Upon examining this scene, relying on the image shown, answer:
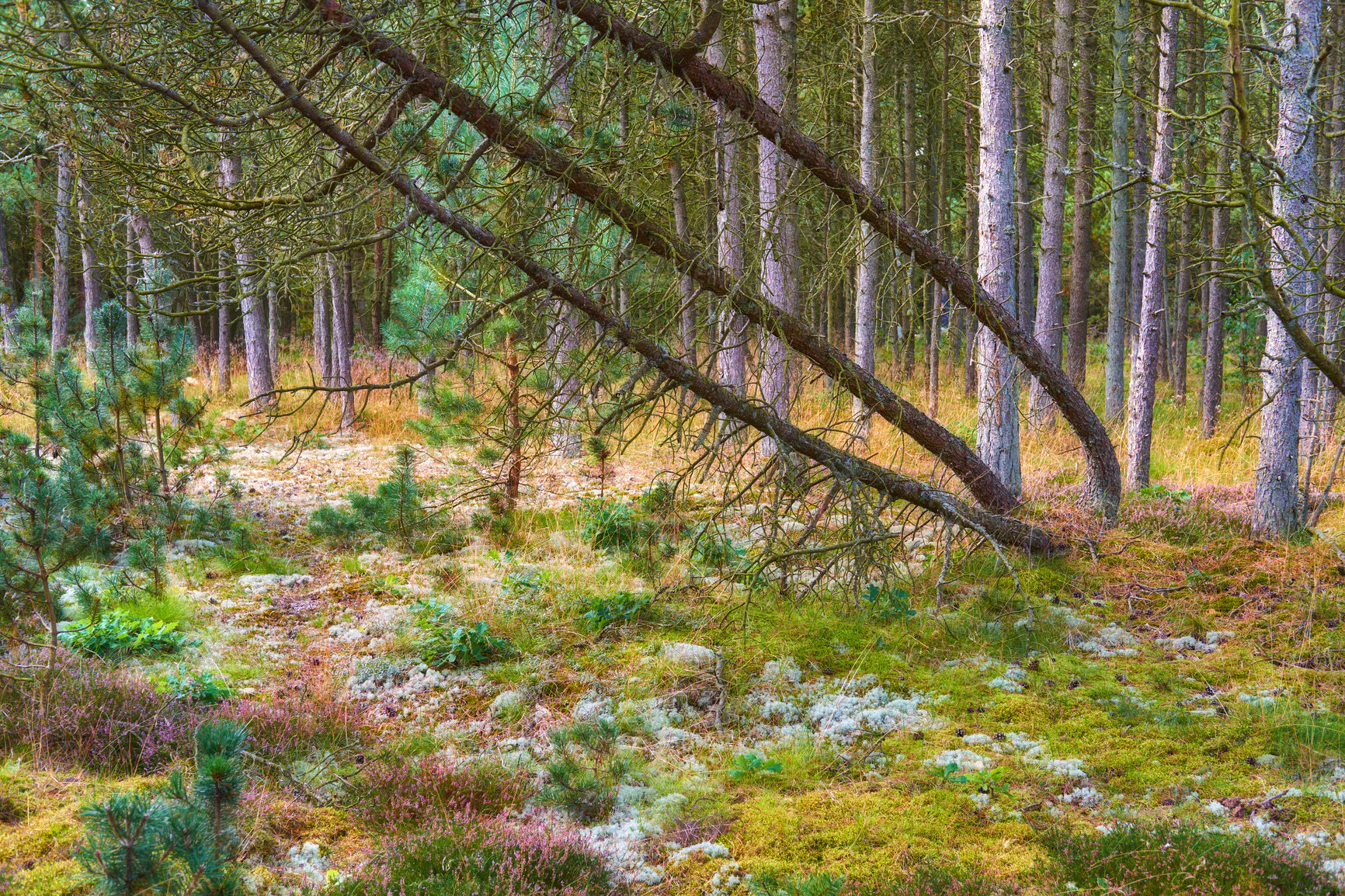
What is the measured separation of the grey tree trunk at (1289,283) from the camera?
6730 mm

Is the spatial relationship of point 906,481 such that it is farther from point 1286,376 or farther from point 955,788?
point 1286,376

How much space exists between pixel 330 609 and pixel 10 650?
7.59 ft

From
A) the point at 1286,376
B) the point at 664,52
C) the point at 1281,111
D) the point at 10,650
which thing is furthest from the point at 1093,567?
the point at 10,650

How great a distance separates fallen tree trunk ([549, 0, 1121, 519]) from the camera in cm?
512

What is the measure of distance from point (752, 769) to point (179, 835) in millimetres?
2782

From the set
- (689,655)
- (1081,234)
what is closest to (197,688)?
(689,655)

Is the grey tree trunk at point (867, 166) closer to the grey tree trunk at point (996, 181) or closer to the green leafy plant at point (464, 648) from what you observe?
the grey tree trunk at point (996, 181)

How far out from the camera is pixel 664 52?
5305 mm

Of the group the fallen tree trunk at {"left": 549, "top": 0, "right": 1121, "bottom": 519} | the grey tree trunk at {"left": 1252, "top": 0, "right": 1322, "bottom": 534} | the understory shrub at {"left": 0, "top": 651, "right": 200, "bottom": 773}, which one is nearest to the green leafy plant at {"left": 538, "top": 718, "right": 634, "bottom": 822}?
the understory shrub at {"left": 0, "top": 651, "right": 200, "bottom": 773}

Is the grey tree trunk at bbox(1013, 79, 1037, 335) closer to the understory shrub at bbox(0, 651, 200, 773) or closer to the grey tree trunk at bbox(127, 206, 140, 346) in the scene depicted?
the grey tree trunk at bbox(127, 206, 140, 346)

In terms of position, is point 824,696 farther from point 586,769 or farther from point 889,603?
point 586,769

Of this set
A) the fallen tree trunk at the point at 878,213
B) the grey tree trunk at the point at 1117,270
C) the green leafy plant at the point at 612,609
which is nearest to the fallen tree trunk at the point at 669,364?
the fallen tree trunk at the point at 878,213

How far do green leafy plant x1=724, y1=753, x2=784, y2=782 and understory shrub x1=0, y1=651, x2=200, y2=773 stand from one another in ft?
8.20

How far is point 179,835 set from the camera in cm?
222
